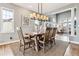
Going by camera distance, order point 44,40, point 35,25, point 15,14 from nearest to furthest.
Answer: point 15,14, point 35,25, point 44,40

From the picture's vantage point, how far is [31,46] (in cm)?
237

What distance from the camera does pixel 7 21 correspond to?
7.06 ft

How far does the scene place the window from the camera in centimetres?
210

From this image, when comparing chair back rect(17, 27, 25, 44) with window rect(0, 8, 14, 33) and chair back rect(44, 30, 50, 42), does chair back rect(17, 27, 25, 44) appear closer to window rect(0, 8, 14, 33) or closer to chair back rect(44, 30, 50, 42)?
window rect(0, 8, 14, 33)

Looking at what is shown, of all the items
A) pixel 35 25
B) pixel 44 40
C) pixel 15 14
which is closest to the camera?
pixel 15 14

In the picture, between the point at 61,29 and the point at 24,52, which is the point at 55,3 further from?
the point at 24,52

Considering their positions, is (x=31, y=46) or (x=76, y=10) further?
(x=31, y=46)

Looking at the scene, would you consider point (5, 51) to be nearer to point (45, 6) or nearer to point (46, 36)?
point (46, 36)

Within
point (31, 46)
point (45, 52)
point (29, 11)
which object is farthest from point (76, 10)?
point (31, 46)

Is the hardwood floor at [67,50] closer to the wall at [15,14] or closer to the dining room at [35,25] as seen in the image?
the dining room at [35,25]

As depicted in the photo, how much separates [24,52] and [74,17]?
1.47 metres

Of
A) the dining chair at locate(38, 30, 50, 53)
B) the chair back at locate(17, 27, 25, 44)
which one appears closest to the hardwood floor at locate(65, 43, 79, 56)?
the dining chair at locate(38, 30, 50, 53)

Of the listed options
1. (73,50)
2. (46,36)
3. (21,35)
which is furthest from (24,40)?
(73,50)

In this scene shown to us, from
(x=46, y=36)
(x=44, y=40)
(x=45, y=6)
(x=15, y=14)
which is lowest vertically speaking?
(x=44, y=40)
